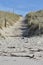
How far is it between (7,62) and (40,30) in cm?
953

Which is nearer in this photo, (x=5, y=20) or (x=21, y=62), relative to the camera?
(x=21, y=62)

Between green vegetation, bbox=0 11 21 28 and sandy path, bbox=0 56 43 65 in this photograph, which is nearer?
sandy path, bbox=0 56 43 65

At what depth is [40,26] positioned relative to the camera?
58.1ft

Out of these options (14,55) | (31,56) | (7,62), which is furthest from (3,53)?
(7,62)

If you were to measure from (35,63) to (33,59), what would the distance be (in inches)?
27.9

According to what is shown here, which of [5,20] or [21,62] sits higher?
[5,20]

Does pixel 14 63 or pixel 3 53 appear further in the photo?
pixel 3 53

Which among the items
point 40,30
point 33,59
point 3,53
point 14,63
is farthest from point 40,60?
point 40,30

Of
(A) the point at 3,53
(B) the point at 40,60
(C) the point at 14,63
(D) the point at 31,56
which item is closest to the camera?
(C) the point at 14,63

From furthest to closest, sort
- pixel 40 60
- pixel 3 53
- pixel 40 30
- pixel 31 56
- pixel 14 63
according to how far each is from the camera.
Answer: pixel 40 30 < pixel 3 53 < pixel 31 56 < pixel 40 60 < pixel 14 63

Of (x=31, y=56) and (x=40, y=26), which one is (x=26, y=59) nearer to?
(x=31, y=56)

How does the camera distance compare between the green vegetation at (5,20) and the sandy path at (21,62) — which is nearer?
the sandy path at (21,62)

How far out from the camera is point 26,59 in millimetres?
8016

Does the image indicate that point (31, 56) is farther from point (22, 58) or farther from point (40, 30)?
point (40, 30)
